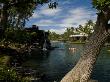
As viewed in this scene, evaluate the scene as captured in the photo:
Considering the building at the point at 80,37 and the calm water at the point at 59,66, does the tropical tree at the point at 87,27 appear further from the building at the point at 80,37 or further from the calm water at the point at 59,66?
the calm water at the point at 59,66

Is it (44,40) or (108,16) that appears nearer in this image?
(108,16)

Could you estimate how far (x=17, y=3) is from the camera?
21.2 m

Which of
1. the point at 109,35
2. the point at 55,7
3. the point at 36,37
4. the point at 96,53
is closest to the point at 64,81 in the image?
the point at 96,53

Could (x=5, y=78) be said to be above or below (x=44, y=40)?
above

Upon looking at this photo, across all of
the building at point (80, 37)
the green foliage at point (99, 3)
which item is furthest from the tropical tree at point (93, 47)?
the building at point (80, 37)

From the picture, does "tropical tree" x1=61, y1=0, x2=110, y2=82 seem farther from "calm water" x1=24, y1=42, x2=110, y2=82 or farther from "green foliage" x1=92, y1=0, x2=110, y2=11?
"calm water" x1=24, y1=42, x2=110, y2=82

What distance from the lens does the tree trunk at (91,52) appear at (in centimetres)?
1566

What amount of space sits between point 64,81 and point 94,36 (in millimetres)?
2964

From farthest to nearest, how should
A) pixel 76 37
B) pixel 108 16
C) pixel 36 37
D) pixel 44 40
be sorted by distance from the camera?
1. pixel 76 37
2. pixel 44 40
3. pixel 36 37
4. pixel 108 16

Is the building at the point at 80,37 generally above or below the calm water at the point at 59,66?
below

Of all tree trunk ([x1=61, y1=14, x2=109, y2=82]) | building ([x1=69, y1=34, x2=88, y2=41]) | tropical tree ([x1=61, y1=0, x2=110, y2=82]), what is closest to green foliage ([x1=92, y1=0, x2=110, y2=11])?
tropical tree ([x1=61, y1=0, x2=110, y2=82])

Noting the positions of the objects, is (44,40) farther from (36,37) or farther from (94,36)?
(94,36)

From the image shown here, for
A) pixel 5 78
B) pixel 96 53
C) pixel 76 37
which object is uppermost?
pixel 96 53

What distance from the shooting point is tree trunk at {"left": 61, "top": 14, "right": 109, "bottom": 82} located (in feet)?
51.4
